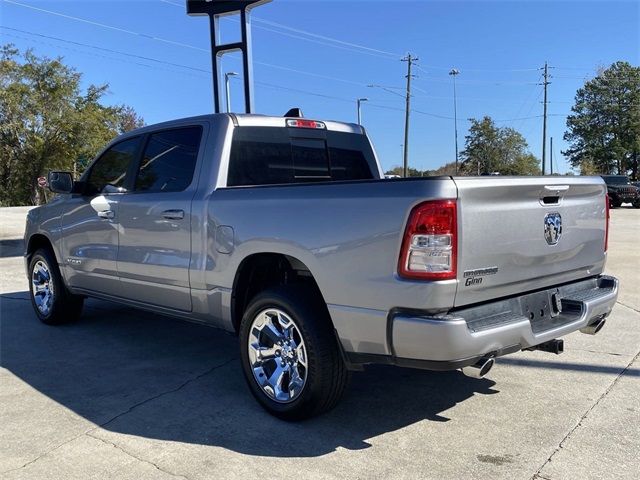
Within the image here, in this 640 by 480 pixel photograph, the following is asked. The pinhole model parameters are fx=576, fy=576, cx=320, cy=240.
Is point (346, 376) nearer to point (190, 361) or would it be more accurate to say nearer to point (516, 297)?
point (516, 297)

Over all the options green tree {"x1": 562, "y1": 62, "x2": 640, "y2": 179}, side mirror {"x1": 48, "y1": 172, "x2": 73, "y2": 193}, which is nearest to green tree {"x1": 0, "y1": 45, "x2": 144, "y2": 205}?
side mirror {"x1": 48, "y1": 172, "x2": 73, "y2": 193}

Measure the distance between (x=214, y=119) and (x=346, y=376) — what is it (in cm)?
219

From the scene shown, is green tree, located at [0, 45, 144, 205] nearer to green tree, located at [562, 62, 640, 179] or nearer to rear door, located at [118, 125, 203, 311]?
rear door, located at [118, 125, 203, 311]

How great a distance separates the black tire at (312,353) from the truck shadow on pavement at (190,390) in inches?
5.7

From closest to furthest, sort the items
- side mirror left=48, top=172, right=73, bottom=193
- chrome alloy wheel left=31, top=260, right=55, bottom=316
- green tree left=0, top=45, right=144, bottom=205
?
side mirror left=48, top=172, right=73, bottom=193 < chrome alloy wheel left=31, top=260, right=55, bottom=316 < green tree left=0, top=45, right=144, bottom=205

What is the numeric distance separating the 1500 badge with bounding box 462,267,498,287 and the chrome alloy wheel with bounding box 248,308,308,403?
43.3 inches

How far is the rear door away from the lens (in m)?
4.33

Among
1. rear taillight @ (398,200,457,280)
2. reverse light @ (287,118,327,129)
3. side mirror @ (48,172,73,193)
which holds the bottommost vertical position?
rear taillight @ (398,200,457,280)

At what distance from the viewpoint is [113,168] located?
5.41 m

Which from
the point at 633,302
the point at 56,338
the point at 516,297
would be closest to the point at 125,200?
the point at 56,338

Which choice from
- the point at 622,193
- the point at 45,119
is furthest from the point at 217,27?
the point at 45,119

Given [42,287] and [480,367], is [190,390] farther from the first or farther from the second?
[42,287]

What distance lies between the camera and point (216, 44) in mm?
12203

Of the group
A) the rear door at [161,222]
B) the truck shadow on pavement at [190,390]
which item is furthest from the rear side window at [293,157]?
the truck shadow on pavement at [190,390]
